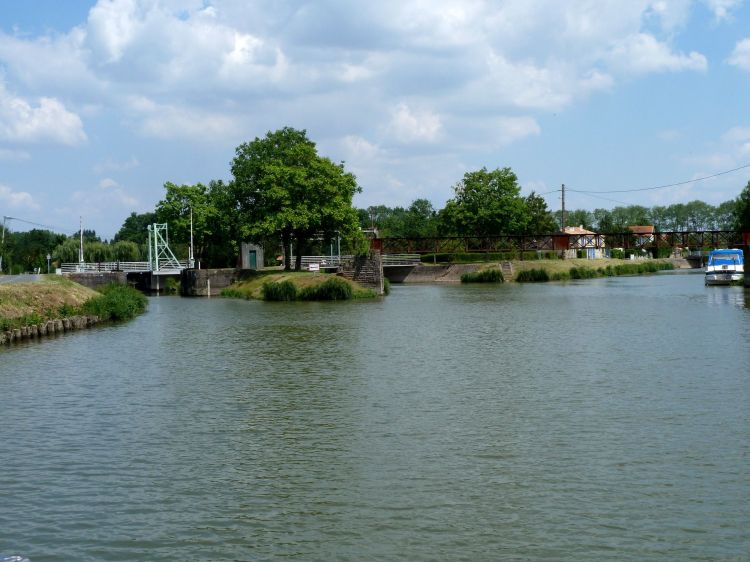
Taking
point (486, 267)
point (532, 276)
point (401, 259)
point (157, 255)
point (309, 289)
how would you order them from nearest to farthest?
point (309, 289), point (157, 255), point (532, 276), point (486, 267), point (401, 259)

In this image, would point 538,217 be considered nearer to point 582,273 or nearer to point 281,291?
point 582,273

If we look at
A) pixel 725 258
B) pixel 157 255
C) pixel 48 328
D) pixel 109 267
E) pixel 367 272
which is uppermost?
pixel 157 255

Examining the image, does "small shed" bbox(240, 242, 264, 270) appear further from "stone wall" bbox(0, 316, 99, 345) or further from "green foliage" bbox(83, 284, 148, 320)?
"stone wall" bbox(0, 316, 99, 345)

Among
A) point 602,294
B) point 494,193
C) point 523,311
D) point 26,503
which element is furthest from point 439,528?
point 494,193

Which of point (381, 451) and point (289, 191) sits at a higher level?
point (289, 191)

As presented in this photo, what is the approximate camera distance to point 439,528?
14.4 metres

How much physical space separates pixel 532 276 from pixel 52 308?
78.4m

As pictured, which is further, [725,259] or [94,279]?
[94,279]

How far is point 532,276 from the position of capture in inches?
4651

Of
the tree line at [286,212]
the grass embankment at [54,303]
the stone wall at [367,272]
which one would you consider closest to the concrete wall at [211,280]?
the tree line at [286,212]

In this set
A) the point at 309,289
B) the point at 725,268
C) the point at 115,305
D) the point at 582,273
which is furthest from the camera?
the point at 582,273

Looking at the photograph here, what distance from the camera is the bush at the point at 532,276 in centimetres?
11800

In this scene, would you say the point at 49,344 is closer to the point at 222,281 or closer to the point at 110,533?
the point at 110,533

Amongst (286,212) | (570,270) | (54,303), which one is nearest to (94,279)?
(286,212)
